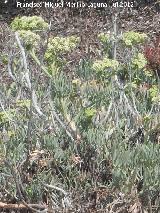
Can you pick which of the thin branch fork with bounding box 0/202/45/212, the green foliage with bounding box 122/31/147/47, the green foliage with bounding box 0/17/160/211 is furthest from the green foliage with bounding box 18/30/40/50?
the thin branch fork with bounding box 0/202/45/212

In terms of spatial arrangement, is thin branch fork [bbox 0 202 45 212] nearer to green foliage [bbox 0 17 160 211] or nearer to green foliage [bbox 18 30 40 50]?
green foliage [bbox 0 17 160 211]

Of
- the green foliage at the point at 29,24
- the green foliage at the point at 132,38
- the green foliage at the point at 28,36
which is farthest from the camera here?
the green foliage at the point at 132,38

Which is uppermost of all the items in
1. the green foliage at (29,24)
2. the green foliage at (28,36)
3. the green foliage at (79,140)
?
the green foliage at (29,24)

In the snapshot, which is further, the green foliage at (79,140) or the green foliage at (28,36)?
the green foliage at (79,140)

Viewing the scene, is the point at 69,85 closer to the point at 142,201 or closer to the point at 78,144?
the point at 78,144

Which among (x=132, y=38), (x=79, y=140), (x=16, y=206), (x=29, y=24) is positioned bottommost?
(x=16, y=206)

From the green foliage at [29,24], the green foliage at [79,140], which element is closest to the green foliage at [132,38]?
the green foliage at [79,140]

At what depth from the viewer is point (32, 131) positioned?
122 inches

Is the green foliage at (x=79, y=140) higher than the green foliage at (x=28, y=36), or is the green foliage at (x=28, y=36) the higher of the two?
the green foliage at (x=28, y=36)

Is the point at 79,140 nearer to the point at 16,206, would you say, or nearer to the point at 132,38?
the point at 16,206

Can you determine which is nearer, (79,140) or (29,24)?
(29,24)

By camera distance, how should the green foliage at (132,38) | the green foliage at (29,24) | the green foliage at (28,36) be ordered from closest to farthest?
the green foliage at (28,36)
the green foliage at (29,24)
the green foliage at (132,38)

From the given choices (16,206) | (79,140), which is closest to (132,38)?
(79,140)

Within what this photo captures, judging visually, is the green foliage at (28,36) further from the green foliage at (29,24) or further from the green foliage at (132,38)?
the green foliage at (132,38)
